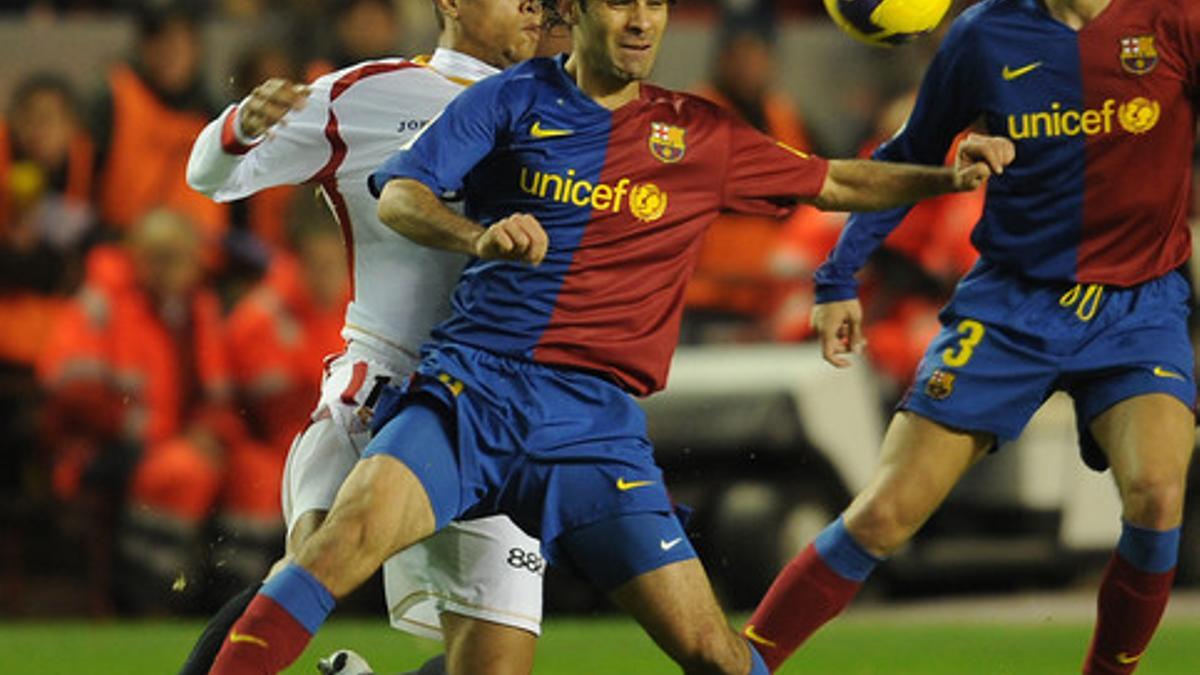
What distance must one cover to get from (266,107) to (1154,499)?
2.33m

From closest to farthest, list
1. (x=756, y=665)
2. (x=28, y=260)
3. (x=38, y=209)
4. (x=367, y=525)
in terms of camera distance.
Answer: (x=367, y=525)
(x=756, y=665)
(x=28, y=260)
(x=38, y=209)

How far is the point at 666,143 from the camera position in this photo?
4992 mm

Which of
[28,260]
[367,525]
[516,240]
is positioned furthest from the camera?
[28,260]

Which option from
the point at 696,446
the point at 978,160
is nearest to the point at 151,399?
the point at 696,446

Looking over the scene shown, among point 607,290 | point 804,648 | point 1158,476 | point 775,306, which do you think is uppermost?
point 607,290

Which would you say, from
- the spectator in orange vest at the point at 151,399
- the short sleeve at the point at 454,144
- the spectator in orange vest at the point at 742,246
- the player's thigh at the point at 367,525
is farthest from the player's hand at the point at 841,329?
the spectator in orange vest at the point at 151,399

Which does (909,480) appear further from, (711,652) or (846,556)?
(711,652)

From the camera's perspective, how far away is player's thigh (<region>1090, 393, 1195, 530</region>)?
564 cm

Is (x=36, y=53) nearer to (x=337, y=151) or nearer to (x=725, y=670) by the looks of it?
(x=337, y=151)

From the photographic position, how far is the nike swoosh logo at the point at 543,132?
491cm

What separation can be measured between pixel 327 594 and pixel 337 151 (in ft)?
4.31

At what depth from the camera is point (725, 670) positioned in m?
4.74

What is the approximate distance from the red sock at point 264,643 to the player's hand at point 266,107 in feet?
4.32

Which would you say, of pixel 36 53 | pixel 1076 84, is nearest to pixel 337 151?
pixel 1076 84
